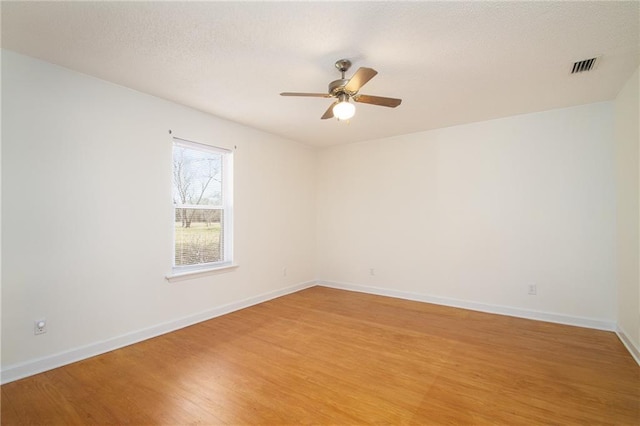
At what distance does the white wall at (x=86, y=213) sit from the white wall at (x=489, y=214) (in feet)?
7.89

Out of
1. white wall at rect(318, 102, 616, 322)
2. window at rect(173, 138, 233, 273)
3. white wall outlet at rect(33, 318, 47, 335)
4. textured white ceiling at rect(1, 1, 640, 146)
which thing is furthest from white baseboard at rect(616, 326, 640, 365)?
white wall outlet at rect(33, 318, 47, 335)

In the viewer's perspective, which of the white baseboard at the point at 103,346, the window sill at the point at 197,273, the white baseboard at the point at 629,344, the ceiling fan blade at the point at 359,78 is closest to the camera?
the ceiling fan blade at the point at 359,78

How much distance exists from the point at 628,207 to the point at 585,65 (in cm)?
147

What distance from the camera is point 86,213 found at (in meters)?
2.69

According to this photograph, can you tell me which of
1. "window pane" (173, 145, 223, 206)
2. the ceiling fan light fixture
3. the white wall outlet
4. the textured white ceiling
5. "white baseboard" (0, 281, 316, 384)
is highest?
the textured white ceiling

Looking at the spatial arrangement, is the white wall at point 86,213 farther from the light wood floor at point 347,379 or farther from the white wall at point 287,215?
the light wood floor at point 347,379

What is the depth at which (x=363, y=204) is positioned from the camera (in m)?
5.11

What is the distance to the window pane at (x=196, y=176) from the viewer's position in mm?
3508

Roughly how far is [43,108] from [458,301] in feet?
16.8

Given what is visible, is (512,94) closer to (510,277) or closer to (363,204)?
(510,277)

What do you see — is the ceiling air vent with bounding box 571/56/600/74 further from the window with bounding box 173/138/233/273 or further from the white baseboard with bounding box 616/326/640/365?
the window with bounding box 173/138/233/273

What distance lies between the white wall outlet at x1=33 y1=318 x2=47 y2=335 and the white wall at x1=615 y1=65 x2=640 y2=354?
16.6 ft

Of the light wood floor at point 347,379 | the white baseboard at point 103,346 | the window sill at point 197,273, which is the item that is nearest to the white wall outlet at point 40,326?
the white baseboard at point 103,346

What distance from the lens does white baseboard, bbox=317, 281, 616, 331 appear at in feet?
11.0
